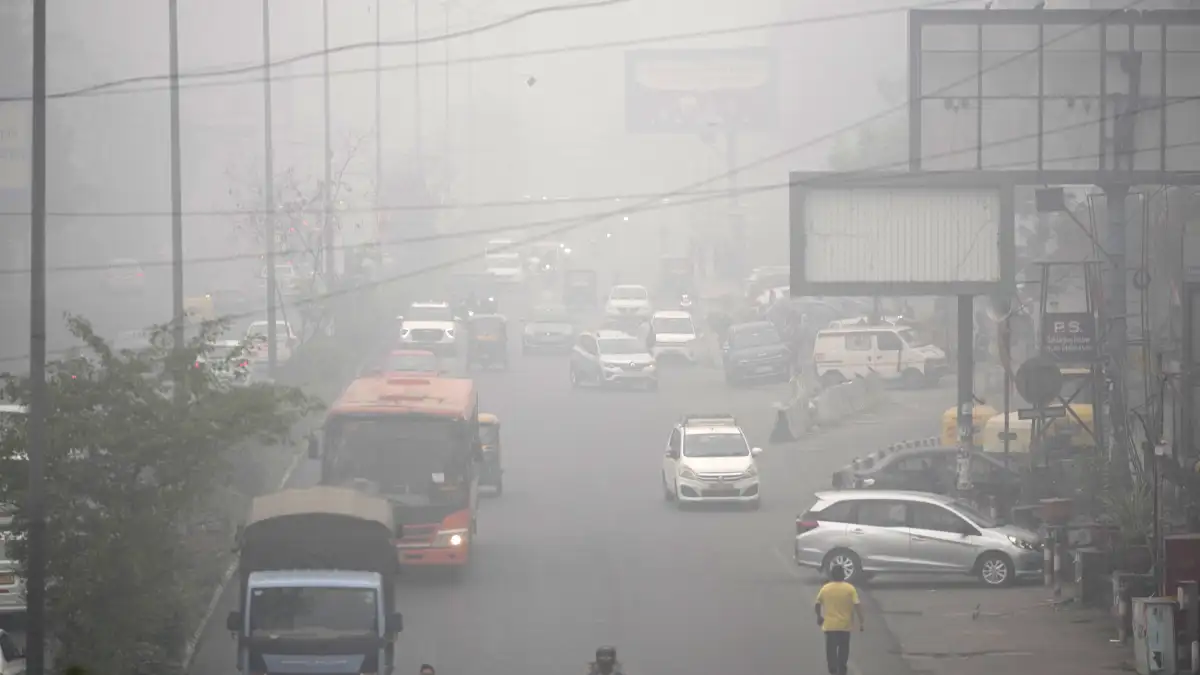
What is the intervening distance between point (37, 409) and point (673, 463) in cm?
1954

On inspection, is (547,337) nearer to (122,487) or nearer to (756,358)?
(756,358)

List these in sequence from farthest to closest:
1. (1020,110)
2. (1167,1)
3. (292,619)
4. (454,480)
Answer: (1167,1) < (1020,110) < (454,480) < (292,619)

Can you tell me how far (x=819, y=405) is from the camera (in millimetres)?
46250

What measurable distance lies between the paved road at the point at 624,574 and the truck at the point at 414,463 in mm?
765

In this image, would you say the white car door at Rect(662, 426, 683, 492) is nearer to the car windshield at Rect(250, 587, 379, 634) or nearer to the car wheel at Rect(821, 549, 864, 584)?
the car wheel at Rect(821, 549, 864, 584)

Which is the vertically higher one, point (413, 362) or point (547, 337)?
point (547, 337)

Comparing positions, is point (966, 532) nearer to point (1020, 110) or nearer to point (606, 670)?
point (1020, 110)

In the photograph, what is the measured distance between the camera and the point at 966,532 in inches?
1008

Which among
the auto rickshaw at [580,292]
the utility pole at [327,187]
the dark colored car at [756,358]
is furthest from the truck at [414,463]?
the auto rickshaw at [580,292]

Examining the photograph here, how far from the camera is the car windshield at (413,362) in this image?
49.3 metres

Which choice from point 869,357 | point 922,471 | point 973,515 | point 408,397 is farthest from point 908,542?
point 869,357

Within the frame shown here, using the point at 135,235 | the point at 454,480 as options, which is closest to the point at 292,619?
the point at 454,480

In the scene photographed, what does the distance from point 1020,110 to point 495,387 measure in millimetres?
27843

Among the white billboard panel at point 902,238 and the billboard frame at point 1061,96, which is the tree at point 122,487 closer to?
the white billboard panel at point 902,238
